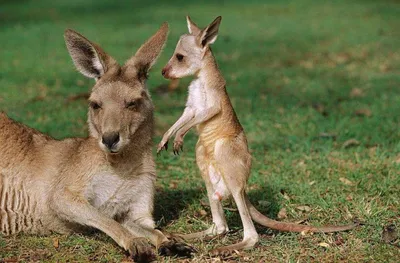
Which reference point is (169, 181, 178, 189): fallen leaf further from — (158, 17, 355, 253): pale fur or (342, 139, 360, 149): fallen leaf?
(342, 139, 360, 149): fallen leaf

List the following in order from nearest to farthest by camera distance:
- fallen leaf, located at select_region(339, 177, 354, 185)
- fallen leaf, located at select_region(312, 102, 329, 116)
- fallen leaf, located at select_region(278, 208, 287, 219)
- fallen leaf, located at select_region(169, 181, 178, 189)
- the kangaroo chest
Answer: the kangaroo chest
fallen leaf, located at select_region(278, 208, 287, 219)
fallen leaf, located at select_region(339, 177, 354, 185)
fallen leaf, located at select_region(169, 181, 178, 189)
fallen leaf, located at select_region(312, 102, 329, 116)

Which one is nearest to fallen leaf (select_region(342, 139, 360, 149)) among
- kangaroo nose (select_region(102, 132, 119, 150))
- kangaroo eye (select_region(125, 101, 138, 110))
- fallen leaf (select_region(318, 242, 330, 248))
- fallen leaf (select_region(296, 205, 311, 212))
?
fallen leaf (select_region(296, 205, 311, 212))

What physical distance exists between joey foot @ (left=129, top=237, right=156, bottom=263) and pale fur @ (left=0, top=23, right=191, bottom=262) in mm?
205

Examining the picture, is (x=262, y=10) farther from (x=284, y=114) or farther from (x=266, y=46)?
Result: (x=284, y=114)

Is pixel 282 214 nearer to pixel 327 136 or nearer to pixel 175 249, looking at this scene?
pixel 175 249

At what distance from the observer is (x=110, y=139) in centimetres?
342

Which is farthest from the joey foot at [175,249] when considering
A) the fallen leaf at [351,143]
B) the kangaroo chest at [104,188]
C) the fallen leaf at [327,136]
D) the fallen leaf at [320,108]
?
the fallen leaf at [320,108]

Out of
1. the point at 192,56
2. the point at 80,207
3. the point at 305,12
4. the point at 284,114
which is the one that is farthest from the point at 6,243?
the point at 305,12

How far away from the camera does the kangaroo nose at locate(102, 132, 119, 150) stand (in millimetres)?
3406

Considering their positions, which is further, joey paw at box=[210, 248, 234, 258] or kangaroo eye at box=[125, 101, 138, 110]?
kangaroo eye at box=[125, 101, 138, 110]

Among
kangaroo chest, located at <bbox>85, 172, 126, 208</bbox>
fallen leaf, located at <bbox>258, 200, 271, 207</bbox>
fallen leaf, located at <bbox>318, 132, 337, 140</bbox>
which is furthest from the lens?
fallen leaf, located at <bbox>318, 132, 337, 140</bbox>

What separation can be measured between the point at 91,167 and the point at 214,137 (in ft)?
2.16

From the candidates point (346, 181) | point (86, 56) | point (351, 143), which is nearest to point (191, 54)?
point (86, 56)

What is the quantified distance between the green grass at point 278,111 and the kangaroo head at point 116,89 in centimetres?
59
